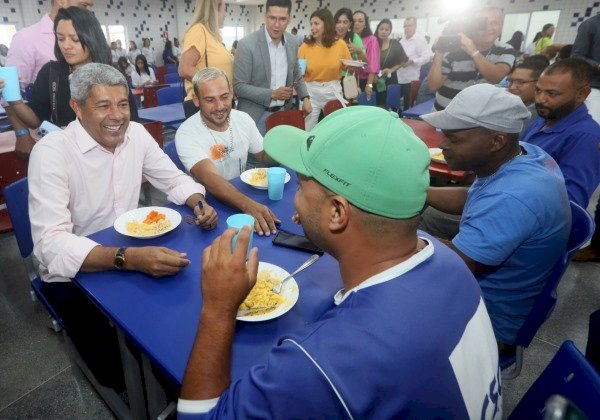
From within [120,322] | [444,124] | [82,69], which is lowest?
[120,322]

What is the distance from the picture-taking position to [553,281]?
1373mm

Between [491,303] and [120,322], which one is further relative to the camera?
[491,303]

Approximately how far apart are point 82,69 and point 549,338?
3255mm

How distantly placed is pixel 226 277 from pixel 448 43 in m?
3.71

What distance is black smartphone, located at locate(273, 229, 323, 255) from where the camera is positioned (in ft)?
5.36

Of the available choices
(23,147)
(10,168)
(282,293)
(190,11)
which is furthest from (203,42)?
(190,11)

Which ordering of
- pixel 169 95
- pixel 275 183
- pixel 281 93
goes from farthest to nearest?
pixel 169 95
pixel 281 93
pixel 275 183

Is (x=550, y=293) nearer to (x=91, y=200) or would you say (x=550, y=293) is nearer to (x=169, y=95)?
(x=91, y=200)

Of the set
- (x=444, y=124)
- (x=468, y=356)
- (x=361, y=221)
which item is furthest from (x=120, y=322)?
(x=444, y=124)

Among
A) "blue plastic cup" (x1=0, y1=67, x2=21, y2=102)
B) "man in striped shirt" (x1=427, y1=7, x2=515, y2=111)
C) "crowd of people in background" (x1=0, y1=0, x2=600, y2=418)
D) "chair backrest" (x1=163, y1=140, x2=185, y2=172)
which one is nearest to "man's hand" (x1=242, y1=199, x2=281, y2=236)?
"crowd of people in background" (x1=0, y1=0, x2=600, y2=418)

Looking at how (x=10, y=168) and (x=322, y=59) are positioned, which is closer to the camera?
(x=10, y=168)

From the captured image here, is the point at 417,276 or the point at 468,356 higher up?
the point at 417,276

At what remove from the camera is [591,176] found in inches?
90.9

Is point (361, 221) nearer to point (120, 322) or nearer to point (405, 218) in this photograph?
point (405, 218)
